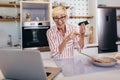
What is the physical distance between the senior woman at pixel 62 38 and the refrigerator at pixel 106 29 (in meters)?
1.76

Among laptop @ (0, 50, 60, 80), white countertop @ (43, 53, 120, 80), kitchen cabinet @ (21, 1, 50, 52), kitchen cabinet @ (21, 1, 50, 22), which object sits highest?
kitchen cabinet @ (21, 1, 50, 22)

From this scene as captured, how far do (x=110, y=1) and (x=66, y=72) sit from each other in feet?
10.9

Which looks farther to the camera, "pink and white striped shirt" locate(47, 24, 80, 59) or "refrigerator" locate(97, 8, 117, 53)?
"refrigerator" locate(97, 8, 117, 53)

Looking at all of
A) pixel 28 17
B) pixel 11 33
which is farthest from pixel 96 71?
pixel 11 33

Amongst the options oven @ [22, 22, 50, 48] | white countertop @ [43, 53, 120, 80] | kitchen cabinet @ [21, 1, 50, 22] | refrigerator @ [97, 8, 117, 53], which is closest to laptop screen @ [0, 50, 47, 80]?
white countertop @ [43, 53, 120, 80]

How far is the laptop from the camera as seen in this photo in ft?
2.88

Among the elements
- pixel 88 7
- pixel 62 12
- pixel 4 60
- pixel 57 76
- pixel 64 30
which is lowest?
pixel 57 76

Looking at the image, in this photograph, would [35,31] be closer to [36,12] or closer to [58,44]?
[36,12]

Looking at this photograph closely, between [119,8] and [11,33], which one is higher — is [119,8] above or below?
above

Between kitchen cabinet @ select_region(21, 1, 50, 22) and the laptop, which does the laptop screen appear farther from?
kitchen cabinet @ select_region(21, 1, 50, 22)

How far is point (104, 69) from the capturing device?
1229mm

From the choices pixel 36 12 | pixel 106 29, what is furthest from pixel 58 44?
pixel 106 29

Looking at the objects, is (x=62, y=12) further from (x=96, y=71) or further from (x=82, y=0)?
(x=82, y=0)

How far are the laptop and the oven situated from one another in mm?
1992
